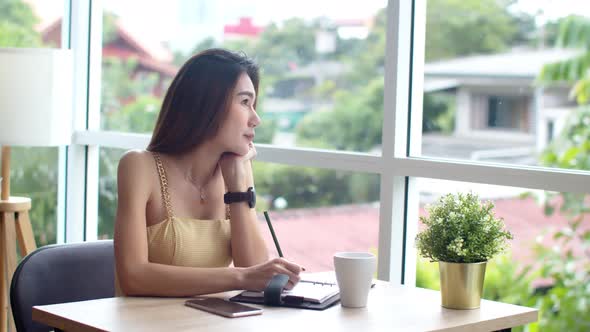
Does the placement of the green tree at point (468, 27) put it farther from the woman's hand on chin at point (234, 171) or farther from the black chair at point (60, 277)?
the black chair at point (60, 277)

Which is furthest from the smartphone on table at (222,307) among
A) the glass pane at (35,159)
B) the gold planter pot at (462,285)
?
the glass pane at (35,159)

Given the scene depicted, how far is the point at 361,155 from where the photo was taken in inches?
99.3

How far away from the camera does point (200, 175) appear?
7.39 ft

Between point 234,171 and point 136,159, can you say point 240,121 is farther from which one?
point 136,159

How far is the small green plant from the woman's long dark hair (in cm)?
65

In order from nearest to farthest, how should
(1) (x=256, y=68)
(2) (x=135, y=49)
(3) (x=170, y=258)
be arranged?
(3) (x=170, y=258)
(1) (x=256, y=68)
(2) (x=135, y=49)

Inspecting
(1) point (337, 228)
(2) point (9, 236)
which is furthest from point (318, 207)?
(2) point (9, 236)

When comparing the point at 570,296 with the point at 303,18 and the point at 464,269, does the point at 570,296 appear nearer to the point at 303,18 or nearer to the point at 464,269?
the point at 464,269

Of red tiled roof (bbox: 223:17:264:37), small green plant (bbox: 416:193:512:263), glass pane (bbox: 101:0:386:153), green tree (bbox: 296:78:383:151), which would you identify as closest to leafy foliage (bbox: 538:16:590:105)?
glass pane (bbox: 101:0:386:153)

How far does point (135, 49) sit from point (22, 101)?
262cm

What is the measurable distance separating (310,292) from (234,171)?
1.73 feet

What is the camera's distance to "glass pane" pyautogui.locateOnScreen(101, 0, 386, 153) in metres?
5.37

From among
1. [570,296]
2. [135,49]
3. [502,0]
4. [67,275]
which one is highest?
[502,0]

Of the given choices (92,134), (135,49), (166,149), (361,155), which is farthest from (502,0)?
(166,149)
